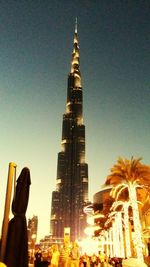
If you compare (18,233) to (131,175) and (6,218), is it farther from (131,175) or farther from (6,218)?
Answer: (131,175)

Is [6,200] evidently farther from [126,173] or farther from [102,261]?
[126,173]

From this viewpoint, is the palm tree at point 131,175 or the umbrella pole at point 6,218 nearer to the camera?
the umbrella pole at point 6,218

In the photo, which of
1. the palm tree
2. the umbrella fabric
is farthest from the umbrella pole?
the palm tree

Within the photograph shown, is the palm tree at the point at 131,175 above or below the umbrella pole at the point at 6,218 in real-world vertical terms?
above

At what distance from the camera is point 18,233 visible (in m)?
5.05

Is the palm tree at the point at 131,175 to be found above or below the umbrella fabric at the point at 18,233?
above

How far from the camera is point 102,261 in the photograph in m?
20.1

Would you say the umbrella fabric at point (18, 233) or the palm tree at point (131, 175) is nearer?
the umbrella fabric at point (18, 233)

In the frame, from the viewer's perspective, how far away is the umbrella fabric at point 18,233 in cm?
488

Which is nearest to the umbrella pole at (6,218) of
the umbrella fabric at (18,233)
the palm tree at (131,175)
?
the umbrella fabric at (18,233)

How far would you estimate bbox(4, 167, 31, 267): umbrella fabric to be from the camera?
488cm

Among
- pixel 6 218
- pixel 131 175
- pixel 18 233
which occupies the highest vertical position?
pixel 131 175

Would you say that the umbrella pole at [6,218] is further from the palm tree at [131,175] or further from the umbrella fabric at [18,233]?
the palm tree at [131,175]

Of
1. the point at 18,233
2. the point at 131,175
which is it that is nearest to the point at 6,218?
the point at 18,233
